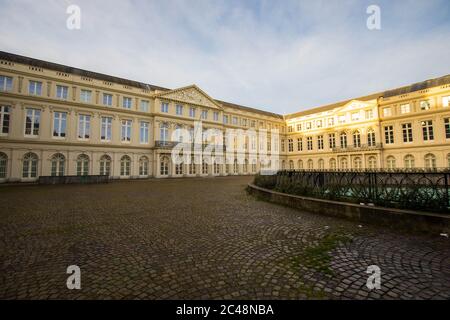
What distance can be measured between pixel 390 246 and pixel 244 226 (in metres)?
3.05

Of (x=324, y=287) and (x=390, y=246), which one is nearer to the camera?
(x=324, y=287)

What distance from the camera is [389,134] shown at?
32.6 meters

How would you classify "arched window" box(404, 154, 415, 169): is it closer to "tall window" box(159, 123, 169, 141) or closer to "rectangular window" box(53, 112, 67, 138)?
"tall window" box(159, 123, 169, 141)

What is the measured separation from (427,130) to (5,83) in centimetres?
5251

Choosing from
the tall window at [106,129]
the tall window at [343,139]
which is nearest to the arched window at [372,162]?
the tall window at [343,139]

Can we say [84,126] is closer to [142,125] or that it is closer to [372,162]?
[142,125]

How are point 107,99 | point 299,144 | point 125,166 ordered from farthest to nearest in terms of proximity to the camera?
point 299,144
point 125,166
point 107,99

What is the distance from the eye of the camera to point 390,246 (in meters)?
3.87

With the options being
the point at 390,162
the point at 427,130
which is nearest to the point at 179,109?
the point at 390,162

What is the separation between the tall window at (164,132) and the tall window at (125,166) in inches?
221

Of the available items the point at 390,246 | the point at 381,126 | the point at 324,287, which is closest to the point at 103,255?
the point at 324,287

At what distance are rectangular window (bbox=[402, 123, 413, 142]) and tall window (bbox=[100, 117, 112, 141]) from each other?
142ft
